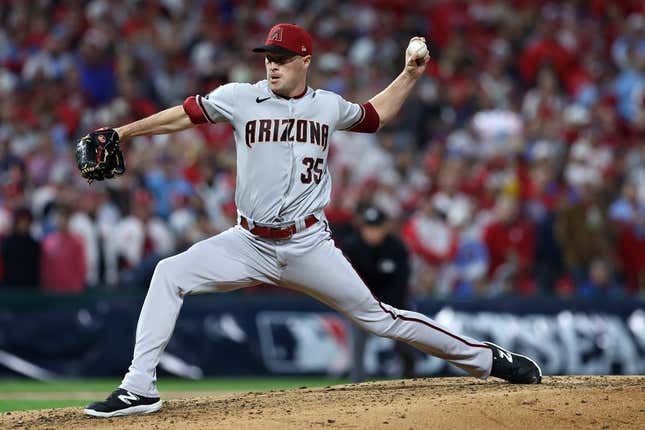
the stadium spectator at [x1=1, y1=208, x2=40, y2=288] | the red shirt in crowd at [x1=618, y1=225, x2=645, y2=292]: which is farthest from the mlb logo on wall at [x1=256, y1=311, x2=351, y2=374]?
the red shirt in crowd at [x1=618, y1=225, x2=645, y2=292]

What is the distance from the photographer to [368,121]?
7.09 meters

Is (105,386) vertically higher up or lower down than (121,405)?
lower down

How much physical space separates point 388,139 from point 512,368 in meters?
9.25

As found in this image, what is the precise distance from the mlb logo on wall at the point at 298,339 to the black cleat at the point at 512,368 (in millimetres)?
6029

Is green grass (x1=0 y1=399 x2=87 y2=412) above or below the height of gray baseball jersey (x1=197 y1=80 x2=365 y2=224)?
below

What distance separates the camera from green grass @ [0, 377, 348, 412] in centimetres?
1130

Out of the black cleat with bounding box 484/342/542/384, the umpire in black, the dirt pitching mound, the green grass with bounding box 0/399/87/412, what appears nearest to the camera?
the dirt pitching mound

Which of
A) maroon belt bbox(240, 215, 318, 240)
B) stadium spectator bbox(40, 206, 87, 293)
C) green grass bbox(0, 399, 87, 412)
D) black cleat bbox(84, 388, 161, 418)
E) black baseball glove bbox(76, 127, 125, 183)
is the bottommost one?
green grass bbox(0, 399, 87, 412)

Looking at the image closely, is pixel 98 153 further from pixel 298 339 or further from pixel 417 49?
pixel 298 339

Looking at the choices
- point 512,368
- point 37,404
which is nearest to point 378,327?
point 512,368

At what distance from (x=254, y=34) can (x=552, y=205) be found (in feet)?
18.2

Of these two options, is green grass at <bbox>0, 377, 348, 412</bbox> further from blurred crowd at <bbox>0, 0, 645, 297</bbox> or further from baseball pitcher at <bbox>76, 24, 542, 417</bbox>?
baseball pitcher at <bbox>76, 24, 542, 417</bbox>

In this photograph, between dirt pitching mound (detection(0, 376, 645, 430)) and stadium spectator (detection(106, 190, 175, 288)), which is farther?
stadium spectator (detection(106, 190, 175, 288))

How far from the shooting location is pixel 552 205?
15.1m
